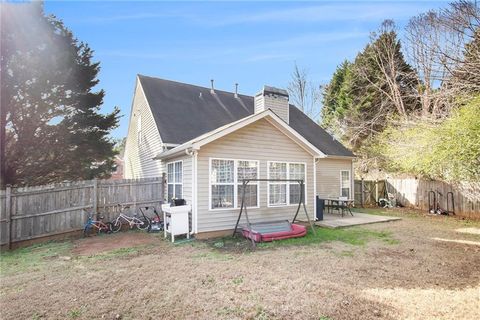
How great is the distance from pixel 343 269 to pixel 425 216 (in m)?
9.75

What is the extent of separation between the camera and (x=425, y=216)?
12.5 m

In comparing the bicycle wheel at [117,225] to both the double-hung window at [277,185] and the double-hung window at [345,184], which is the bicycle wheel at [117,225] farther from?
the double-hung window at [345,184]

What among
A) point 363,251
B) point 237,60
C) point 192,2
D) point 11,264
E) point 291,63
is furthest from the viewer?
point 291,63

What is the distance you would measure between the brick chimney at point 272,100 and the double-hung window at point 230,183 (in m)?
4.42

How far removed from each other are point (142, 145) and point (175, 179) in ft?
17.1

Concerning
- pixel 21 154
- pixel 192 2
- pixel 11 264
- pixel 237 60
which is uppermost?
pixel 237 60

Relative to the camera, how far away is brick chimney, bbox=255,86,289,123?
12.3 m

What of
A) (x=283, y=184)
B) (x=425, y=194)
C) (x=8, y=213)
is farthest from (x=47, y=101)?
(x=425, y=194)

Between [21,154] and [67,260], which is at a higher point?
[21,154]

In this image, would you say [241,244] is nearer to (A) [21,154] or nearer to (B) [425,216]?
(B) [425,216]

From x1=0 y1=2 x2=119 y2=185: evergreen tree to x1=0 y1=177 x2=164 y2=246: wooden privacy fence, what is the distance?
5731 millimetres

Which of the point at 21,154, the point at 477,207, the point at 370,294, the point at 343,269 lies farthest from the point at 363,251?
the point at 21,154

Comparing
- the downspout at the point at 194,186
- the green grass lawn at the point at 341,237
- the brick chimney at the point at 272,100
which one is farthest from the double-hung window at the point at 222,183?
the brick chimney at the point at 272,100

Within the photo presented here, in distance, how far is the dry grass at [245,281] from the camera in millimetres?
3699
